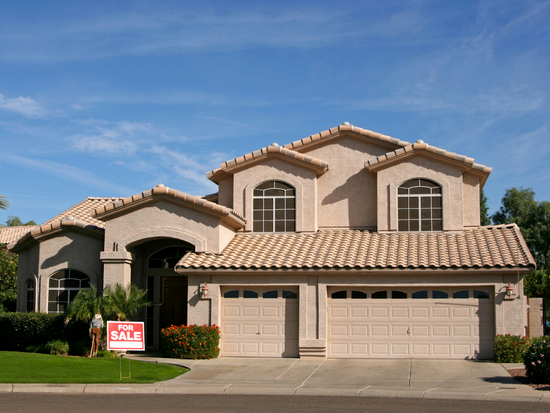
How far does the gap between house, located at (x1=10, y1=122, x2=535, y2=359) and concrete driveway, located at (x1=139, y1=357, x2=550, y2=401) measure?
1030 millimetres

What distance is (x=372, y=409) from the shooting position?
11.6 meters

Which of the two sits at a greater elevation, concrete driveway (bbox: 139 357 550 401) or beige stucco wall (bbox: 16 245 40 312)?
beige stucco wall (bbox: 16 245 40 312)

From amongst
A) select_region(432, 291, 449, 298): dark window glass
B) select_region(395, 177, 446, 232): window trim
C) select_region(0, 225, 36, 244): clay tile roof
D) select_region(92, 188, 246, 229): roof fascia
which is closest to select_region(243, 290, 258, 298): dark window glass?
select_region(92, 188, 246, 229): roof fascia

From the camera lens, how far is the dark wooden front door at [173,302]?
21703 mm

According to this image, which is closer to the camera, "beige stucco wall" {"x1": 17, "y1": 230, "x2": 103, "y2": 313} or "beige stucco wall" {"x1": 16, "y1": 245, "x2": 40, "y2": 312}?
"beige stucco wall" {"x1": 17, "y1": 230, "x2": 103, "y2": 313}

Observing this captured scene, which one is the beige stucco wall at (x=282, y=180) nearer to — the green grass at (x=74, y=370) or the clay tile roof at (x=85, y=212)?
Answer: the clay tile roof at (x=85, y=212)

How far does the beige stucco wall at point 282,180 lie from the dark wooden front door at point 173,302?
3001mm

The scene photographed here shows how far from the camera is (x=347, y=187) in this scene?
22.7 metres

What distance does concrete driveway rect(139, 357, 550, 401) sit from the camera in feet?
44.2

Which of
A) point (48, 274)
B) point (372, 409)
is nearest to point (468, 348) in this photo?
point (372, 409)

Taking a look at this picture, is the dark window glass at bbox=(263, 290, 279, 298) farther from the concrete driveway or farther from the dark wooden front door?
the dark wooden front door

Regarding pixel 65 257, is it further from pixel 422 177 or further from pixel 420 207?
pixel 422 177

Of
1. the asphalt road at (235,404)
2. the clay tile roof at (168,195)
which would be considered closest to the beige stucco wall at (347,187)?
the clay tile roof at (168,195)

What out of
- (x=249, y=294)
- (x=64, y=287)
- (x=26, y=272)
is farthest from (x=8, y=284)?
(x=249, y=294)
